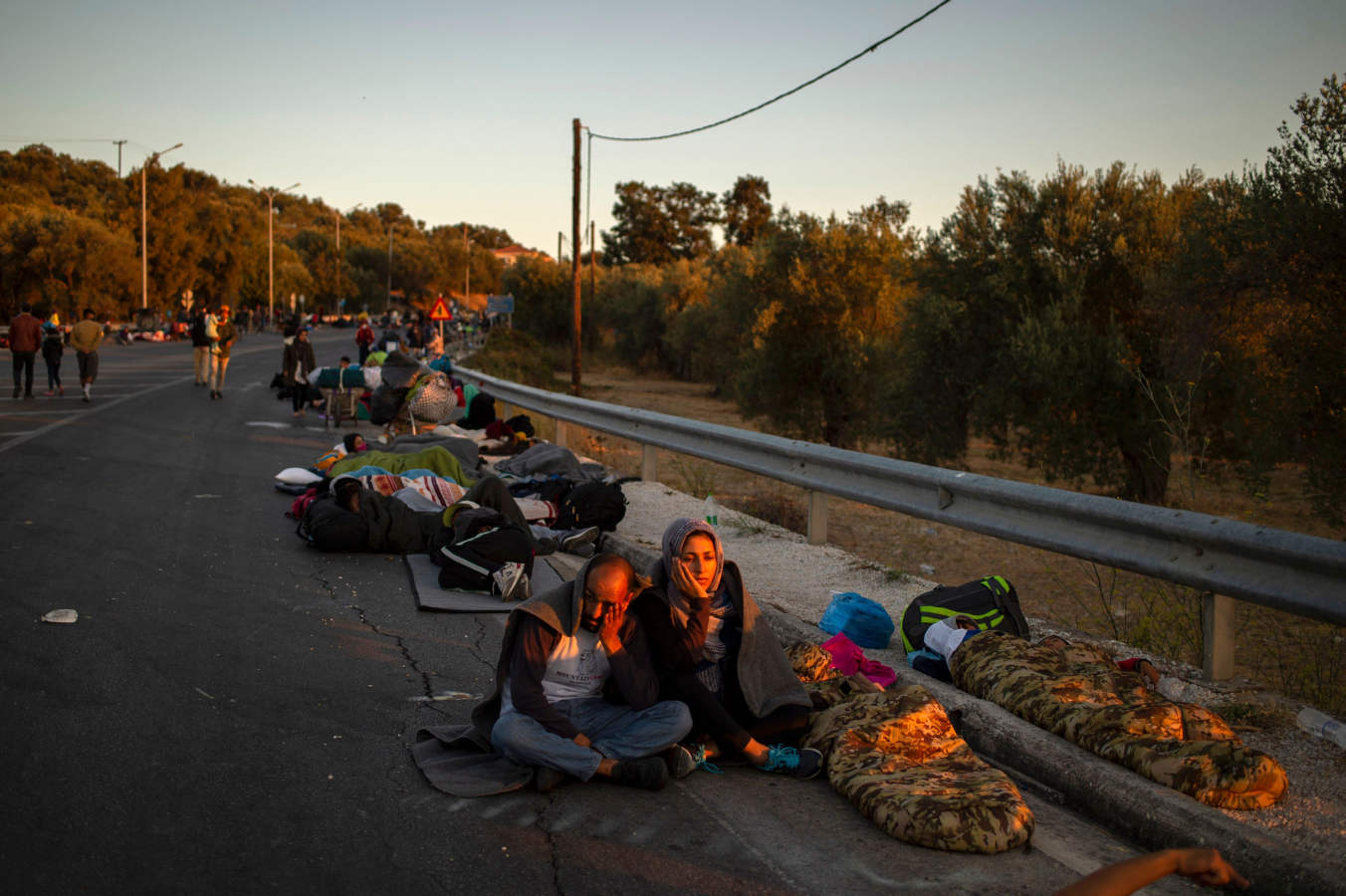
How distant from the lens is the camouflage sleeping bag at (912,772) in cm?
366

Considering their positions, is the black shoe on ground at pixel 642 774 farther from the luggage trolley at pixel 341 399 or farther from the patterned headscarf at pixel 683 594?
the luggage trolley at pixel 341 399

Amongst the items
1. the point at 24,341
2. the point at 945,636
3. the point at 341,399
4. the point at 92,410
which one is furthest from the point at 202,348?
the point at 945,636

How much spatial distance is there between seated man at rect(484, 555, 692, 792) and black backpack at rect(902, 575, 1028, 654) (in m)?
1.72

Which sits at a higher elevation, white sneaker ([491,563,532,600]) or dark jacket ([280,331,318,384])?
dark jacket ([280,331,318,384])

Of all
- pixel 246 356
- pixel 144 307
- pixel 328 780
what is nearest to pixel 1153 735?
pixel 328 780

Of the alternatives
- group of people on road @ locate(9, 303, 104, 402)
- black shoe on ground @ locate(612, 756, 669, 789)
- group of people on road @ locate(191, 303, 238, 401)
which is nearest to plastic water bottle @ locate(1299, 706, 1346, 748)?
black shoe on ground @ locate(612, 756, 669, 789)

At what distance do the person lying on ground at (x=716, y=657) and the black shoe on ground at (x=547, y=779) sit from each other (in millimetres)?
572

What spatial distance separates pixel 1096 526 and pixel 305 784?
4.02m

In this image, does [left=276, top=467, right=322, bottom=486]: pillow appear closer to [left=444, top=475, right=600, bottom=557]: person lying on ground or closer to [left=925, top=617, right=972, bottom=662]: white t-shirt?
[left=444, top=475, right=600, bottom=557]: person lying on ground

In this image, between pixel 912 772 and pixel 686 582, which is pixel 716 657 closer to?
pixel 686 582

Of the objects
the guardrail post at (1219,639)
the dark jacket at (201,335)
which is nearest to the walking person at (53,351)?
the dark jacket at (201,335)

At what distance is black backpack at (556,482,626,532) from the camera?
930cm

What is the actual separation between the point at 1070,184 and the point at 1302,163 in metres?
7.16

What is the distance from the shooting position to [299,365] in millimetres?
19844
